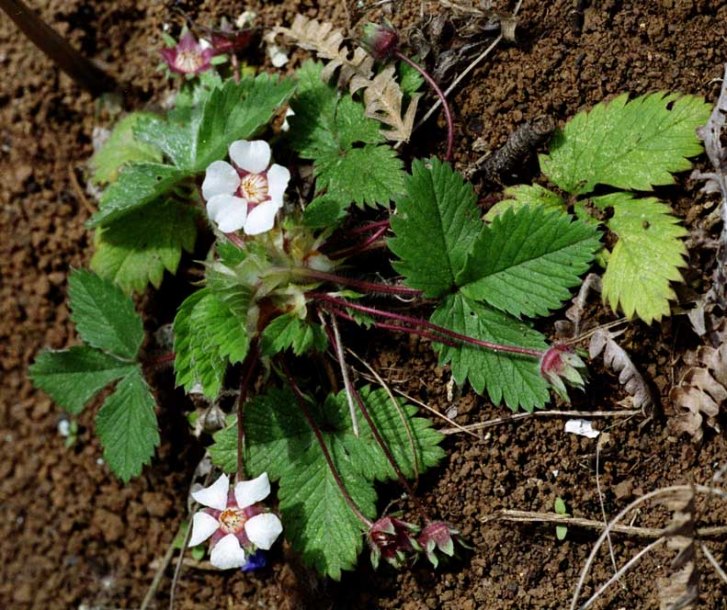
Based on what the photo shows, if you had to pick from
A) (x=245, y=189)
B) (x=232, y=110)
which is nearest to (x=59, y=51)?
(x=232, y=110)

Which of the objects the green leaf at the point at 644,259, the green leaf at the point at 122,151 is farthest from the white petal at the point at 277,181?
the green leaf at the point at 644,259

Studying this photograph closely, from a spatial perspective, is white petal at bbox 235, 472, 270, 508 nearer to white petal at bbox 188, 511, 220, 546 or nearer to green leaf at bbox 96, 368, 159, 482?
white petal at bbox 188, 511, 220, 546

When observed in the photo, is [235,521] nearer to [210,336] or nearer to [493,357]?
[210,336]

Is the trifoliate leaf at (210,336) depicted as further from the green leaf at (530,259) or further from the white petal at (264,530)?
the green leaf at (530,259)

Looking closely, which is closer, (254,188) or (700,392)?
(700,392)

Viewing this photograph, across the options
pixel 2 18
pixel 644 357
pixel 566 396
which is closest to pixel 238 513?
pixel 566 396

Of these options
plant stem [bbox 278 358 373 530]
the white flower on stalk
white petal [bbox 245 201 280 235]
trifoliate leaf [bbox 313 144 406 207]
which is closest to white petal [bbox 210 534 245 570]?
the white flower on stalk
